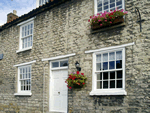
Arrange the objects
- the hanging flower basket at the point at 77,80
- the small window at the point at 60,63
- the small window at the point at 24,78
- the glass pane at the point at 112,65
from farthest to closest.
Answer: the small window at the point at 24,78 → the small window at the point at 60,63 → the hanging flower basket at the point at 77,80 → the glass pane at the point at 112,65

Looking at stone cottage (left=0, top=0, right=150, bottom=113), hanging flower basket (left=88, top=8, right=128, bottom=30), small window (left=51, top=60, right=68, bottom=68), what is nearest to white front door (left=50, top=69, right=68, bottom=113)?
stone cottage (left=0, top=0, right=150, bottom=113)

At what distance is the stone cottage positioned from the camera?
23.7ft

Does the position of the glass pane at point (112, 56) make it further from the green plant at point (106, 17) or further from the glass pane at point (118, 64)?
the green plant at point (106, 17)

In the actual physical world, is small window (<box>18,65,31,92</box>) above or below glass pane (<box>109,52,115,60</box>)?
below

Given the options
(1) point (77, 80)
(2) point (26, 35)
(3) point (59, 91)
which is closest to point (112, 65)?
(1) point (77, 80)

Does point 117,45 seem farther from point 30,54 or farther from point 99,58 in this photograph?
point 30,54

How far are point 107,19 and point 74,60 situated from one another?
2.51 meters

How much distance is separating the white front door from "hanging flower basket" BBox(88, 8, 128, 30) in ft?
9.42

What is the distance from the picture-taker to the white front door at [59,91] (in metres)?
9.51

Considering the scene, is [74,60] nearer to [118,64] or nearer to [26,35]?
[118,64]

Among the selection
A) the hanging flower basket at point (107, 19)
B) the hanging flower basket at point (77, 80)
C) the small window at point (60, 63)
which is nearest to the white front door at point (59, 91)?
the small window at point (60, 63)

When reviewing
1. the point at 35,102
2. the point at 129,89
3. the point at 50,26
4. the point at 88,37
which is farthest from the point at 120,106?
the point at 50,26

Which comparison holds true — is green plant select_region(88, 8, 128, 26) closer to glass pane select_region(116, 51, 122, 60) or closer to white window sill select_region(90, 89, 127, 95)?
glass pane select_region(116, 51, 122, 60)

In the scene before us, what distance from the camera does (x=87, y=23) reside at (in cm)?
891
